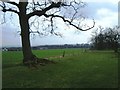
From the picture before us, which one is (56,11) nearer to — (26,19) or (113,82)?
(26,19)

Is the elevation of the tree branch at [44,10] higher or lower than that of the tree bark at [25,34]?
higher

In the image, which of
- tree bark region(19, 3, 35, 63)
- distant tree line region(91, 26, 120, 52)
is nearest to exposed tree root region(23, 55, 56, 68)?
tree bark region(19, 3, 35, 63)

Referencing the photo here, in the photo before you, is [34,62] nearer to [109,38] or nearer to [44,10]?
[44,10]

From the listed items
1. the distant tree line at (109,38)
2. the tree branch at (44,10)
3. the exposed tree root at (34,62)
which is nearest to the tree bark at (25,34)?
the exposed tree root at (34,62)

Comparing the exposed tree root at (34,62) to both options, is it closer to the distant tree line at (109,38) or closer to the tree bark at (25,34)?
the tree bark at (25,34)

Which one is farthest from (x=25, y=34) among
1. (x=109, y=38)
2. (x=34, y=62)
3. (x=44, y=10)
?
(x=109, y=38)

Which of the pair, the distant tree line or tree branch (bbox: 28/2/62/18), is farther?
the distant tree line

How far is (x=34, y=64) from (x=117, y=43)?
59.0 m

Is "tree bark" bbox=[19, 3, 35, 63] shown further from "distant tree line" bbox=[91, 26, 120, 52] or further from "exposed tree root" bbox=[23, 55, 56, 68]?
"distant tree line" bbox=[91, 26, 120, 52]

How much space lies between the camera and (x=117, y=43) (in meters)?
84.2

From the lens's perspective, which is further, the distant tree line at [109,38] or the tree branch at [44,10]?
the distant tree line at [109,38]

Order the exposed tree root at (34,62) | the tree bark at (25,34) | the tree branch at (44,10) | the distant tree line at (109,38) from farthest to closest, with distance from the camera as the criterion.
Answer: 1. the distant tree line at (109,38)
2. the tree branch at (44,10)
3. the tree bark at (25,34)
4. the exposed tree root at (34,62)

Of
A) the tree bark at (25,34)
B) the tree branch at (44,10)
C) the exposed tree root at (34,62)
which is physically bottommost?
the exposed tree root at (34,62)

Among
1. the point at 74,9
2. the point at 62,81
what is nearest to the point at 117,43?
the point at 74,9
